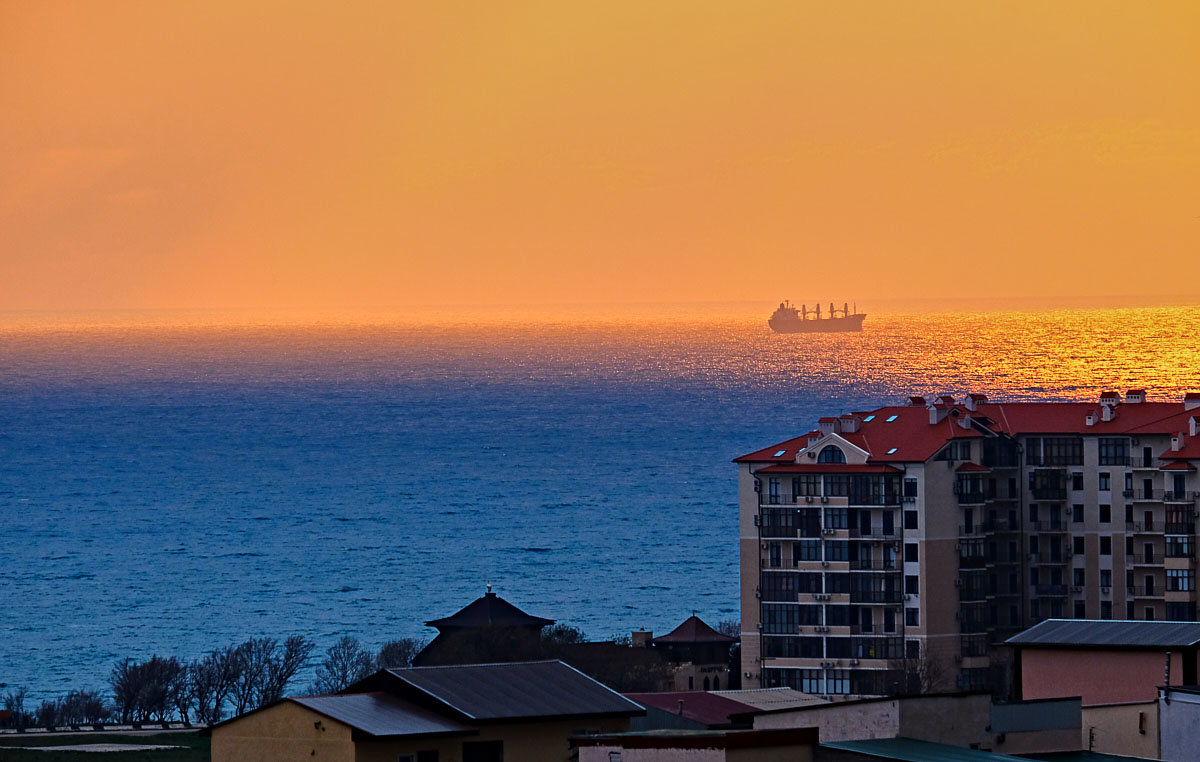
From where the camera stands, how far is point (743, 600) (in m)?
80.6

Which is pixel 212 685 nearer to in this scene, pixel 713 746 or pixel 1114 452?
pixel 1114 452

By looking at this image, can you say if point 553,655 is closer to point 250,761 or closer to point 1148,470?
point 1148,470

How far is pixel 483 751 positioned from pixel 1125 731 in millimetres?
8572

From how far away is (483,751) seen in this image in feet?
120

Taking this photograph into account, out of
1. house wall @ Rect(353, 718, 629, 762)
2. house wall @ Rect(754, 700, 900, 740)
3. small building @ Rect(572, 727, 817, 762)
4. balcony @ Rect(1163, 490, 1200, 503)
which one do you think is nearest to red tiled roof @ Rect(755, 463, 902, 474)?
balcony @ Rect(1163, 490, 1200, 503)

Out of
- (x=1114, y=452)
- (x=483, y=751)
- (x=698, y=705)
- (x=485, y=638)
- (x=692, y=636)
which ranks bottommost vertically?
(x=692, y=636)

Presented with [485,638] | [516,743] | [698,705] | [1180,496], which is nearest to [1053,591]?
[1180,496]

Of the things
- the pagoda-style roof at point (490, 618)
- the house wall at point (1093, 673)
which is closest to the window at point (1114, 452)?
the pagoda-style roof at point (490, 618)

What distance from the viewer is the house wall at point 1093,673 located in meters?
39.1

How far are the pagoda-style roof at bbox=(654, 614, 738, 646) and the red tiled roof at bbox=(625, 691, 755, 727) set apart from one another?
27.1 meters

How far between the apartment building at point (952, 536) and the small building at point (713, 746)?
46.8 meters

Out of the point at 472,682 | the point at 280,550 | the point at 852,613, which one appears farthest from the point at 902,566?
the point at 280,550

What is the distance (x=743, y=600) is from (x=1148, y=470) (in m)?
13.3

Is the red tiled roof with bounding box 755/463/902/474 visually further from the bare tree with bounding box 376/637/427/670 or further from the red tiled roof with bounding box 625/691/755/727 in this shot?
the red tiled roof with bounding box 625/691/755/727
